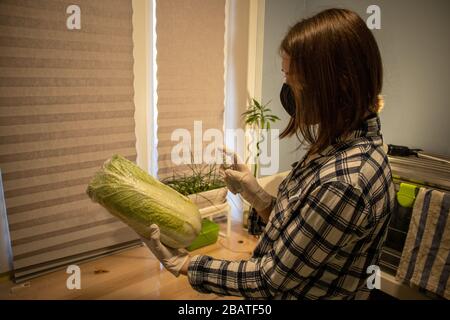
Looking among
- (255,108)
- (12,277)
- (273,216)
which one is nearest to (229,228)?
(255,108)

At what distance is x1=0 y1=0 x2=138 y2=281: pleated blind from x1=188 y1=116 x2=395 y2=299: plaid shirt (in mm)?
1369

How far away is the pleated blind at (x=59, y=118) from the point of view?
1686 millimetres

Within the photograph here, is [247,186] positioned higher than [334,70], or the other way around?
[334,70]

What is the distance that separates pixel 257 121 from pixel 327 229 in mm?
1824

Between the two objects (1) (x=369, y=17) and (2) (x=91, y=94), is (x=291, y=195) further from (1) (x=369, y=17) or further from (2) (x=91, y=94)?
(1) (x=369, y=17)

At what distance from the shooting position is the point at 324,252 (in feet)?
2.37

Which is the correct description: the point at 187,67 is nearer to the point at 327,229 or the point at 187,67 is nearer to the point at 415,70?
the point at 415,70

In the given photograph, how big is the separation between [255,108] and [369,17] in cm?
94

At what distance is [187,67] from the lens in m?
2.26

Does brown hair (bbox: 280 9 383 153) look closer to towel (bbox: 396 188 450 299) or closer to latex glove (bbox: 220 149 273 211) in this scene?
latex glove (bbox: 220 149 273 211)

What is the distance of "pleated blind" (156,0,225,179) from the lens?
214 cm

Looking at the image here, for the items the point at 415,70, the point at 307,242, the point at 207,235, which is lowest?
the point at 207,235

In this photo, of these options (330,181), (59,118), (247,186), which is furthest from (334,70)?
(59,118)

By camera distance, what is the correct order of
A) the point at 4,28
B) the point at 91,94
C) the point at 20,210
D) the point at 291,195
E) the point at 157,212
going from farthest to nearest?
1. the point at 91,94
2. the point at 20,210
3. the point at 4,28
4. the point at 157,212
5. the point at 291,195
